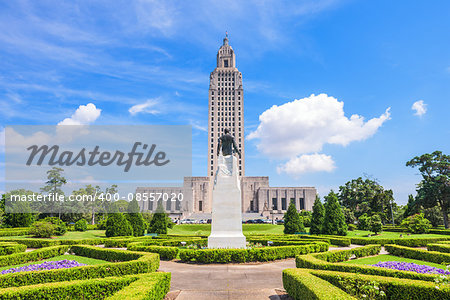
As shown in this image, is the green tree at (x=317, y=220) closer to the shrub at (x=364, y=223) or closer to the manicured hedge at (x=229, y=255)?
the shrub at (x=364, y=223)

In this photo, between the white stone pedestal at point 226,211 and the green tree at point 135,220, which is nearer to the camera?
the white stone pedestal at point 226,211

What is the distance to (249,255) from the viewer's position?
14367 millimetres

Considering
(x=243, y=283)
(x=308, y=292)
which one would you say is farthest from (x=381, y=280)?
(x=243, y=283)

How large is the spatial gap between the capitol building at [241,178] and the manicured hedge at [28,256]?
2800 inches

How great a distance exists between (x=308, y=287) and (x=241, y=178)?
296 ft

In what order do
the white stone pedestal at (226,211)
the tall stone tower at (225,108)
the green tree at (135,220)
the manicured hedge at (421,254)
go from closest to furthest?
the manicured hedge at (421,254)
the white stone pedestal at (226,211)
the green tree at (135,220)
the tall stone tower at (225,108)

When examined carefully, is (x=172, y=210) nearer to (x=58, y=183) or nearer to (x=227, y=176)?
(x=58, y=183)

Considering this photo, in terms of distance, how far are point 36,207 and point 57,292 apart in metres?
65.8

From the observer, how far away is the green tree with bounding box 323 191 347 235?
2909 cm

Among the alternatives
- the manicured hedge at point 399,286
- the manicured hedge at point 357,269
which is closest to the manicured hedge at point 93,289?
the manicured hedge at point 399,286

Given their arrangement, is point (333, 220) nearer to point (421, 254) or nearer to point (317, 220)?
point (317, 220)

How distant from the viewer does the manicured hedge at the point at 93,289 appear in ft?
22.7

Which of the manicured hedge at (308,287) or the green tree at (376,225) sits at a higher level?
the manicured hedge at (308,287)

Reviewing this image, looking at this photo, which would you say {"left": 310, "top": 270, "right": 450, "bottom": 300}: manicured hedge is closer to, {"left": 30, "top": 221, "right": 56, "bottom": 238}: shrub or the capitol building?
{"left": 30, "top": 221, "right": 56, "bottom": 238}: shrub
